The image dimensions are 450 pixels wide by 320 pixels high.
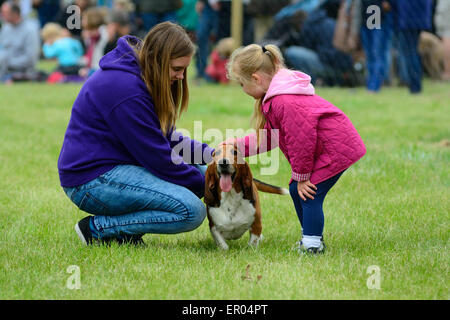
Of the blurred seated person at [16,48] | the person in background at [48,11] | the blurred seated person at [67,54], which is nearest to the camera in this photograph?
the blurred seated person at [67,54]

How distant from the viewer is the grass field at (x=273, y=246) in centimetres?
322

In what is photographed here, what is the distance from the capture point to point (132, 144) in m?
3.78

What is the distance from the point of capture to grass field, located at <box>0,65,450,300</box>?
3.22 metres

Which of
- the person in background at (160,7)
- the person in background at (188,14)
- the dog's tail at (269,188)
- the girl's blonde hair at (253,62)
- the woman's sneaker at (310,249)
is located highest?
the girl's blonde hair at (253,62)

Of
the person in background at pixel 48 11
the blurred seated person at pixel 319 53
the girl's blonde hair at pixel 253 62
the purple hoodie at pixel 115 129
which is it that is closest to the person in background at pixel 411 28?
the blurred seated person at pixel 319 53

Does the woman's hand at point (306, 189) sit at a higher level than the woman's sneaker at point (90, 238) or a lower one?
higher

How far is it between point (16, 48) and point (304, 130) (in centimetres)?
1252

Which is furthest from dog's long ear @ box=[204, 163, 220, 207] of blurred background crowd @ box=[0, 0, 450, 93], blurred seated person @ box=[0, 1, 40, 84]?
blurred seated person @ box=[0, 1, 40, 84]

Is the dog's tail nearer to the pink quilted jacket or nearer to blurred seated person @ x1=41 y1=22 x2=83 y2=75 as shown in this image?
the pink quilted jacket

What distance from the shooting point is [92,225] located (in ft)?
13.1

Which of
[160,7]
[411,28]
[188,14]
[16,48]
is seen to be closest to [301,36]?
[411,28]

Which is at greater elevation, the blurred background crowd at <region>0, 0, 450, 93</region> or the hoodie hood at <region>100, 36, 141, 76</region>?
the hoodie hood at <region>100, 36, 141, 76</region>

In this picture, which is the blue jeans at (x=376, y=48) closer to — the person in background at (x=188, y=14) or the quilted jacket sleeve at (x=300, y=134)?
the person in background at (x=188, y=14)

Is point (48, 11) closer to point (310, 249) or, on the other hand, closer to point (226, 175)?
point (226, 175)
